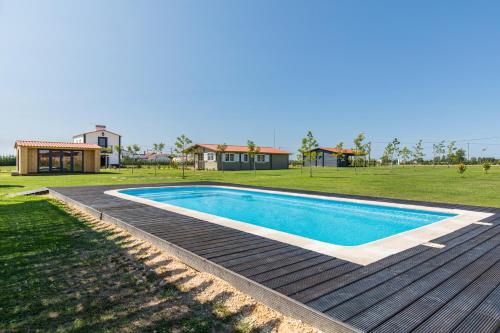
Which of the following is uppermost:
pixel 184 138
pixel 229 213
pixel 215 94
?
pixel 215 94

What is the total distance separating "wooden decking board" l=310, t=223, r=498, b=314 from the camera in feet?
7.09

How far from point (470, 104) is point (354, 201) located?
5098 centimetres

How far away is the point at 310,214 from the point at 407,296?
5.99 metres

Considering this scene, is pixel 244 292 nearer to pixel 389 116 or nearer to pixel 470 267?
pixel 470 267

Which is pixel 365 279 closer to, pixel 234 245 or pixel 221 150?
pixel 234 245

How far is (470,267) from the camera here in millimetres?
3170

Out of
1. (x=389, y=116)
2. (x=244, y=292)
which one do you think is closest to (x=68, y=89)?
(x=244, y=292)

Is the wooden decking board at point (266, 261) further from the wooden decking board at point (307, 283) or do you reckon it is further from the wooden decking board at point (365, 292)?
the wooden decking board at point (365, 292)

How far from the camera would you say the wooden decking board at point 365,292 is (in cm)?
216

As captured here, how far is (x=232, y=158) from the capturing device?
33969mm

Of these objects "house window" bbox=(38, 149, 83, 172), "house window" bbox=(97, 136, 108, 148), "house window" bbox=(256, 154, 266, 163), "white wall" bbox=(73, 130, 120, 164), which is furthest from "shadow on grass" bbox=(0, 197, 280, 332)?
"house window" bbox=(97, 136, 108, 148)

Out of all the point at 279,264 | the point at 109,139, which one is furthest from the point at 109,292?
the point at 109,139

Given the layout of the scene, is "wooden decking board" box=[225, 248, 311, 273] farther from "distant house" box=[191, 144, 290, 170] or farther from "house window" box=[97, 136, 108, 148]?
"house window" box=[97, 136, 108, 148]

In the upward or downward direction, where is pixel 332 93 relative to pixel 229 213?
upward
